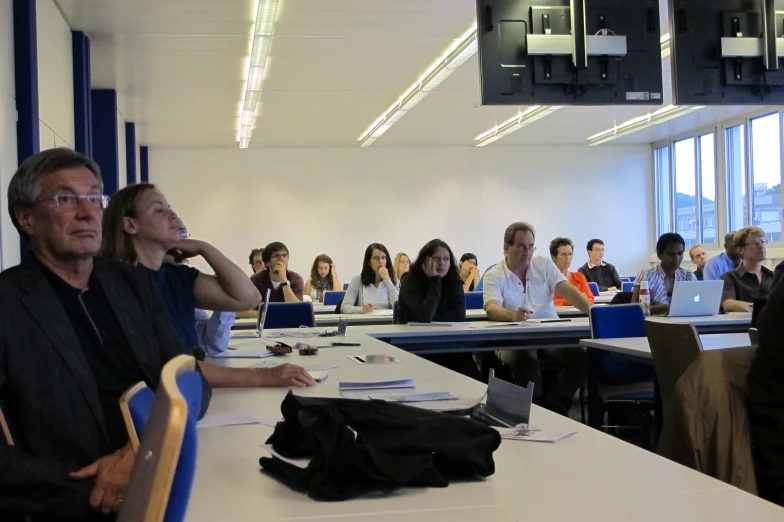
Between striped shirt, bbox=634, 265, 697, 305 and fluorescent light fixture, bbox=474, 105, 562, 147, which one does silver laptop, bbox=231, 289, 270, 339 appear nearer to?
striped shirt, bbox=634, 265, 697, 305

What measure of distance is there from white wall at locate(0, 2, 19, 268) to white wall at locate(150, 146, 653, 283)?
8.28 meters

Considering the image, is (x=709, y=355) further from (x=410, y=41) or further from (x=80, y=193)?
(x=410, y=41)

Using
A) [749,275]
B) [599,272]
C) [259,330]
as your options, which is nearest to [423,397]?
[259,330]

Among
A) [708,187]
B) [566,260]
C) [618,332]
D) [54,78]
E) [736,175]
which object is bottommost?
[618,332]

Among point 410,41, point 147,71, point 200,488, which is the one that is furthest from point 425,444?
point 147,71

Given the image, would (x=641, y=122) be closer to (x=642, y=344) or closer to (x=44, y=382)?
(x=642, y=344)

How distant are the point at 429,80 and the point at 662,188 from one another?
7.44m

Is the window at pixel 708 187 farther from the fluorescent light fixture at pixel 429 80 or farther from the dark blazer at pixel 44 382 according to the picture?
the dark blazer at pixel 44 382

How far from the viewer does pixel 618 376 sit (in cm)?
432

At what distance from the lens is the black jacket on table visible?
18.0 ft

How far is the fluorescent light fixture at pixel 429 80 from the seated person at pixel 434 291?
2965 mm

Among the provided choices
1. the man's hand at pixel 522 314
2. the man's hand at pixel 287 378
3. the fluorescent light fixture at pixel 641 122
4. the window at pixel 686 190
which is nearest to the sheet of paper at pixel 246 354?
the man's hand at pixel 287 378

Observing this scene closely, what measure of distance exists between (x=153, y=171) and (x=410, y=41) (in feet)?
24.2

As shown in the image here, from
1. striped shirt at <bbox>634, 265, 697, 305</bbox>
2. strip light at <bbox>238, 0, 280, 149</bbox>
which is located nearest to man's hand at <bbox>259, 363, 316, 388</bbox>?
striped shirt at <bbox>634, 265, 697, 305</bbox>
